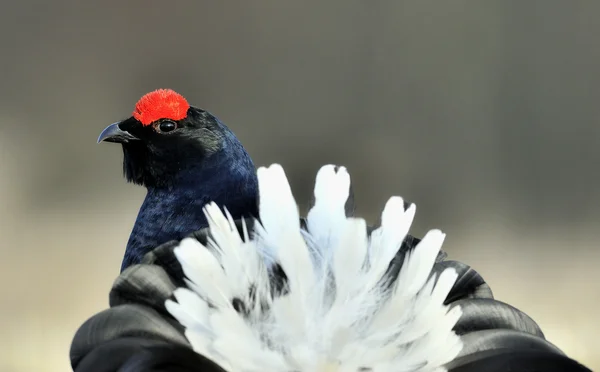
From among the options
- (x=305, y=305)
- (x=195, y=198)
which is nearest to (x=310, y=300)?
→ (x=305, y=305)

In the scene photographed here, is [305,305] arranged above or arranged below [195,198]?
below

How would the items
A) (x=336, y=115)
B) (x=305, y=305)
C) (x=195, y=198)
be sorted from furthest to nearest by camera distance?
(x=336, y=115) → (x=195, y=198) → (x=305, y=305)

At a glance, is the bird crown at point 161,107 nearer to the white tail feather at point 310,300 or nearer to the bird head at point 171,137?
the bird head at point 171,137

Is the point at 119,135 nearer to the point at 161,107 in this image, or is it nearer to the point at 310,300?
the point at 161,107

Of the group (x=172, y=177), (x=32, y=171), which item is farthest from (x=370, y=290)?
(x=32, y=171)

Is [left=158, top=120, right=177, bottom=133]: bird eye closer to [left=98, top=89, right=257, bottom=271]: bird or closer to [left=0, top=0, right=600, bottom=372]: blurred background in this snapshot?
[left=98, top=89, right=257, bottom=271]: bird

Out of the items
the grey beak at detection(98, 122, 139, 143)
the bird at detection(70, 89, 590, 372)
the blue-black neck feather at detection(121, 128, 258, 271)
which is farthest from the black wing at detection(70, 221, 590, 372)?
the grey beak at detection(98, 122, 139, 143)
